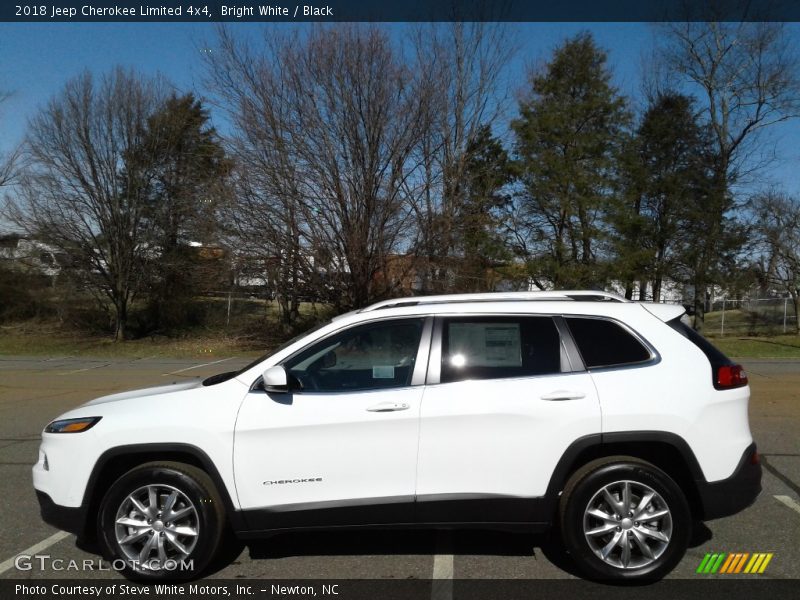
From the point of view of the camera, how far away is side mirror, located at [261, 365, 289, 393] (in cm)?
385

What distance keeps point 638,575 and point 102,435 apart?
10.7 feet

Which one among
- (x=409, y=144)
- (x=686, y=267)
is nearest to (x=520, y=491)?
(x=409, y=144)

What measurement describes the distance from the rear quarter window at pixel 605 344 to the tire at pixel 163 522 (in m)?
2.40

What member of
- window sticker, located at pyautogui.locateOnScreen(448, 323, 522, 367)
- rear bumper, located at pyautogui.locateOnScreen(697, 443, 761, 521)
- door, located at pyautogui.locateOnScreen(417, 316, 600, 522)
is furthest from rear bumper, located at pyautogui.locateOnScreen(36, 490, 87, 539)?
rear bumper, located at pyautogui.locateOnScreen(697, 443, 761, 521)

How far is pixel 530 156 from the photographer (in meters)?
25.8

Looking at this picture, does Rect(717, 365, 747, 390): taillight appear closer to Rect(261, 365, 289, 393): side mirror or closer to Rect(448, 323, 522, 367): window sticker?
Rect(448, 323, 522, 367): window sticker

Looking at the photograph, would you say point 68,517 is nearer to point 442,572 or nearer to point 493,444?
point 442,572

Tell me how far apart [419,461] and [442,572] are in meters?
0.78

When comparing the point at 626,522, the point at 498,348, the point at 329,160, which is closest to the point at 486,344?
the point at 498,348

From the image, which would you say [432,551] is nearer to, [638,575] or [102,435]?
[638,575]

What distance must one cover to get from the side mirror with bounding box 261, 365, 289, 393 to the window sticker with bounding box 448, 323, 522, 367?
1.03 meters

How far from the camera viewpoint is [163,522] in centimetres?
390

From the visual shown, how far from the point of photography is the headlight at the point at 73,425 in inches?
157

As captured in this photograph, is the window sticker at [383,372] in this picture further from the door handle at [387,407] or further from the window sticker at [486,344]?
the window sticker at [486,344]
